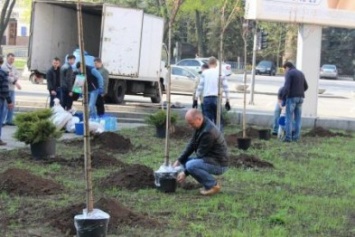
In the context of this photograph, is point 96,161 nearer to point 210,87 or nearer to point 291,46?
point 210,87

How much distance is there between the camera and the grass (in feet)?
24.8

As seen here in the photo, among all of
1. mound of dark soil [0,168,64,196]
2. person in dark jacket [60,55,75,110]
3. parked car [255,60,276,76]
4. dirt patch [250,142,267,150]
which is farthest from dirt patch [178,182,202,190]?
parked car [255,60,276,76]

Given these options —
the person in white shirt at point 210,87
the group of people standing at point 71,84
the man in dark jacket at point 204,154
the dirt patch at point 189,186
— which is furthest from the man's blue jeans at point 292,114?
the man in dark jacket at point 204,154

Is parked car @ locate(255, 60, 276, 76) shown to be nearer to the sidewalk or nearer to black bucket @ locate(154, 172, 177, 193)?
the sidewalk

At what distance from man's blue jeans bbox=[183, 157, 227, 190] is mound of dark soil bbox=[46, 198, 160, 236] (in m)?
1.63

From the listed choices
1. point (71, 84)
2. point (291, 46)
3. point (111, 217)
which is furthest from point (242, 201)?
point (291, 46)

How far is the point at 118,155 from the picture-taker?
43.4ft

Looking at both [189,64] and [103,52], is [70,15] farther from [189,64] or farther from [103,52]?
[189,64]

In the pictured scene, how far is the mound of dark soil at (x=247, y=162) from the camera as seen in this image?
12.1m

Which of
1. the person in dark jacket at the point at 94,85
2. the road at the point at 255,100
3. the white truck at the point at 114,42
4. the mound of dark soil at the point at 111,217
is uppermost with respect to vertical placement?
the white truck at the point at 114,42

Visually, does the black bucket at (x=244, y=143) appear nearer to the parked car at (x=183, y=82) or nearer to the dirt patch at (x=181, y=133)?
the dirt patch at (x=181, y=133)

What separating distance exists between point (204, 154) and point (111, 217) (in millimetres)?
2202

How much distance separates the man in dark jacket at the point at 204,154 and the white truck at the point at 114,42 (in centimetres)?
1401

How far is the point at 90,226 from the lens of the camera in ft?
21.0
